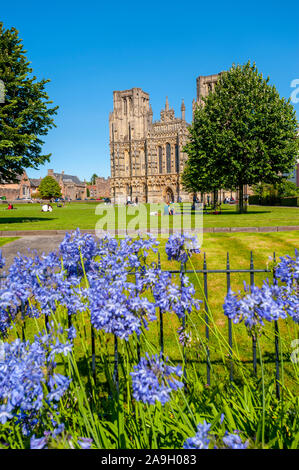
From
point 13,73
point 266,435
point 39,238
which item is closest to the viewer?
point 266,435

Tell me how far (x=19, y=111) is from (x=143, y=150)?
232 ft

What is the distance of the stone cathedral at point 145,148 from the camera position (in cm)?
8469

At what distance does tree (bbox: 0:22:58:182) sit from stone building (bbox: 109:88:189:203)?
63.8m

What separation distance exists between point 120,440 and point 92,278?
4.17 feet

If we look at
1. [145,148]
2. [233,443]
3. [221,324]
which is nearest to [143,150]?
[145,148]

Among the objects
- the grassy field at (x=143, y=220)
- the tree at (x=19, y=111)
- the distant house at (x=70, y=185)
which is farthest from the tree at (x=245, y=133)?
the distant house at (x=70, y=185)

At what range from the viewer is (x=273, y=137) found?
79.4 feet

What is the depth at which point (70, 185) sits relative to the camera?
5625 inches

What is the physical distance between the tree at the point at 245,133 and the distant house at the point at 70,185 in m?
117

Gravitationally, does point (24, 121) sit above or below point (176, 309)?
above

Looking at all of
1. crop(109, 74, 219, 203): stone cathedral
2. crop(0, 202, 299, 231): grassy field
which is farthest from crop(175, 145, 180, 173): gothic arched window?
crop(0, 202, 299, 231): grassy field

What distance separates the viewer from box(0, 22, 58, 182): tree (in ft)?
64.6
